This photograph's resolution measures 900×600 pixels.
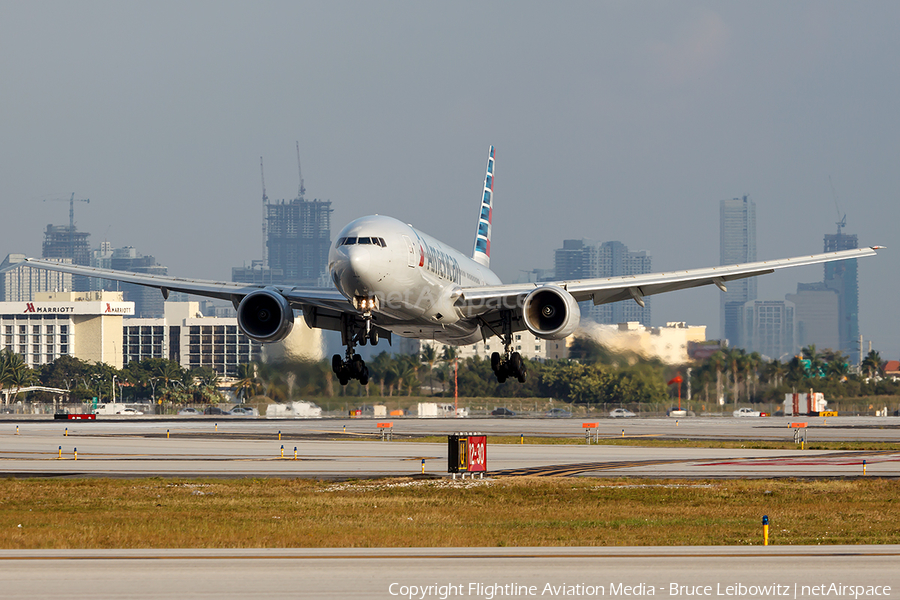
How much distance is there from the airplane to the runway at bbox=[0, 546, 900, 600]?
12.3 m

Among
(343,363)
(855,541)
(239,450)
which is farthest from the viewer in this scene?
(239,450)

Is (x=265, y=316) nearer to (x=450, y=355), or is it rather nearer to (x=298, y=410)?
(x=298, y=410)

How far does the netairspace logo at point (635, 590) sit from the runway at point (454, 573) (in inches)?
0.7

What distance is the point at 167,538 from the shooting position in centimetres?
2997

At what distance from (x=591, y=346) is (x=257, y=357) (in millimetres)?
27106

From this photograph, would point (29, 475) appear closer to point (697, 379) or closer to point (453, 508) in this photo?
point (453, 508)

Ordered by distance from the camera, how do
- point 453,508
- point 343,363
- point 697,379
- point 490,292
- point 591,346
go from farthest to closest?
point 697,379
point 591,346
point 343,363
point 490,292
point 453,508

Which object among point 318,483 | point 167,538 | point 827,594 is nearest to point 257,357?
point 318,483

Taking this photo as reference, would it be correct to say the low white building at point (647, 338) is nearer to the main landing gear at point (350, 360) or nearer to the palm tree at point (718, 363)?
the palm tree at point (718, 363)

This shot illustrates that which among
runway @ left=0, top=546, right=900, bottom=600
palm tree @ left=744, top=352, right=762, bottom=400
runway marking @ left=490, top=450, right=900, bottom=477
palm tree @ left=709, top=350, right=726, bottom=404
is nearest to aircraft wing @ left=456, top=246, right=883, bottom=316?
runway marking @ left=490, top=450, right=900, bottom=477

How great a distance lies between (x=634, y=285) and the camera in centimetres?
4544

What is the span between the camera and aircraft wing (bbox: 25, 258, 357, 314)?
41344mm

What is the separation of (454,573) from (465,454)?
27.8 metres

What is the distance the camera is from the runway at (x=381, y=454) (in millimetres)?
53562
